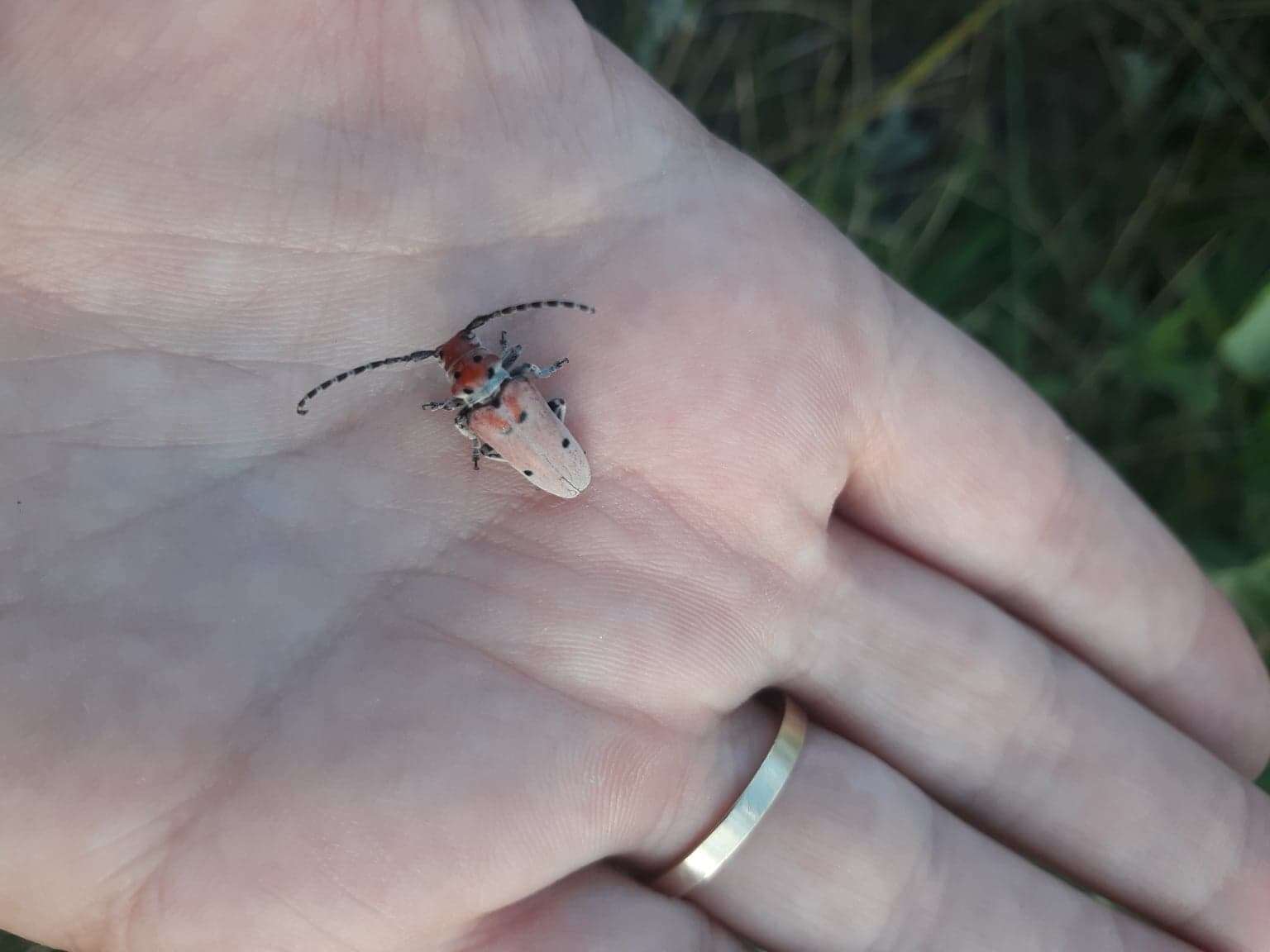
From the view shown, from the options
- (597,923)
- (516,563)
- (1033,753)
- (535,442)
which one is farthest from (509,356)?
(1033,753)

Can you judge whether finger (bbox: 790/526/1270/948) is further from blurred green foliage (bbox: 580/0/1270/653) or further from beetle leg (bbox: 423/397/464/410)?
beetle leg (bbox: 423/397/464/410)

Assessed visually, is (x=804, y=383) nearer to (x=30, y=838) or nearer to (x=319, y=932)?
(x=319, y=932)

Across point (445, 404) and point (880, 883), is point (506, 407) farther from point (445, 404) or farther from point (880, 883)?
point (880, 883)

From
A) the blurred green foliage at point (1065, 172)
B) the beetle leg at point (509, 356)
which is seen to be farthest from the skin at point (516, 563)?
the blurred green foliage at point (1065, 172)

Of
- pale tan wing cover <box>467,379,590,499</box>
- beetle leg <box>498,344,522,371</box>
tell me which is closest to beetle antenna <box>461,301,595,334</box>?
beetle leg <box>498,344,522,371</box>

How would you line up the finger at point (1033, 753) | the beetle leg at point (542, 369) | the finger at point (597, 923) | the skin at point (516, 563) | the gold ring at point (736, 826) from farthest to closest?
the finger at point (1033, 753) < the beetle leg at point (542, 369) < the gold ring at point (736, 826) < the finger at point (597, 923) < the skin at point (516, 563)

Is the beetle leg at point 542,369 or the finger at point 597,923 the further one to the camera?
the beetle leg at point 542,369

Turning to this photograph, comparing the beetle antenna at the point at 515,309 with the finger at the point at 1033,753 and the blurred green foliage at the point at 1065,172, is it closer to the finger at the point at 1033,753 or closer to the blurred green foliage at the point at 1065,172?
the finger at the point at 1033,753
